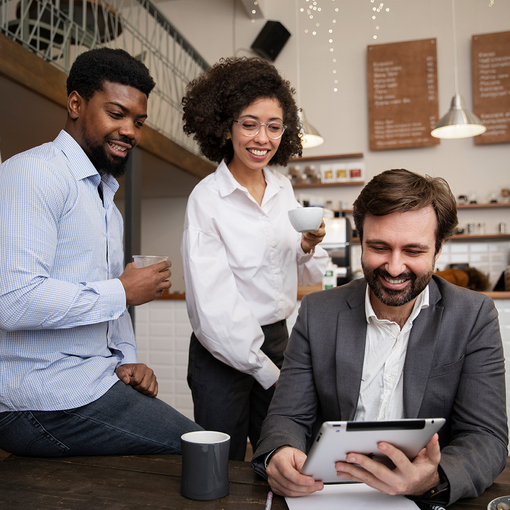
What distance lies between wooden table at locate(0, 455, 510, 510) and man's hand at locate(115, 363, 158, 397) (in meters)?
0.25

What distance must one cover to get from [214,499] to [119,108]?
1.05 metres

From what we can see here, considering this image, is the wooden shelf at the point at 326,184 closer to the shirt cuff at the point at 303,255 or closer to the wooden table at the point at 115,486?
the shirt cuff at the point at 303,255

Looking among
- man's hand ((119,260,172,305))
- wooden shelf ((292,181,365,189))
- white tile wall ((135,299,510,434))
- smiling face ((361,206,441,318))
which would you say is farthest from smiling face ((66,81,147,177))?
wooden shelf ((292,181,365,189))

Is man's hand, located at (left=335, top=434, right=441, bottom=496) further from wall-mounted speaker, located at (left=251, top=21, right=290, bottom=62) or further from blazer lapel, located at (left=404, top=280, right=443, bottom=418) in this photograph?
wall-mounted speaker, located at (left=251, top=21, right=290, bottom=62)

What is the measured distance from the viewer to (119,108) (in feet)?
4.72

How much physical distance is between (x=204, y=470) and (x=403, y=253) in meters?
0.70

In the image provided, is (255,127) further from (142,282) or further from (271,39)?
(271,39)

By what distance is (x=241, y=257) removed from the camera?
1752mm

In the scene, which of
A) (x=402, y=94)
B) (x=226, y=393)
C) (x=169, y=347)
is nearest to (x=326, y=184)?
(x=402, y=94)

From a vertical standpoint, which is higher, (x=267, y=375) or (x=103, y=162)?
(x=103, y=162)

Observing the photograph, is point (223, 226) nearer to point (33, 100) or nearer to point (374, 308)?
point (374, 308)

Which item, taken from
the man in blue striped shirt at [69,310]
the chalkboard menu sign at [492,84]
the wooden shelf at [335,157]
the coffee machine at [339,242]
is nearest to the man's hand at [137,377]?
the man in blue striped shirt at [69,310]

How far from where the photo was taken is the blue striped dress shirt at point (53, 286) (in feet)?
3.65

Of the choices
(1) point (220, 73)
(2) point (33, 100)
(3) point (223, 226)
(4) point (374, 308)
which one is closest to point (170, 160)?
(2) point (33, 100)
